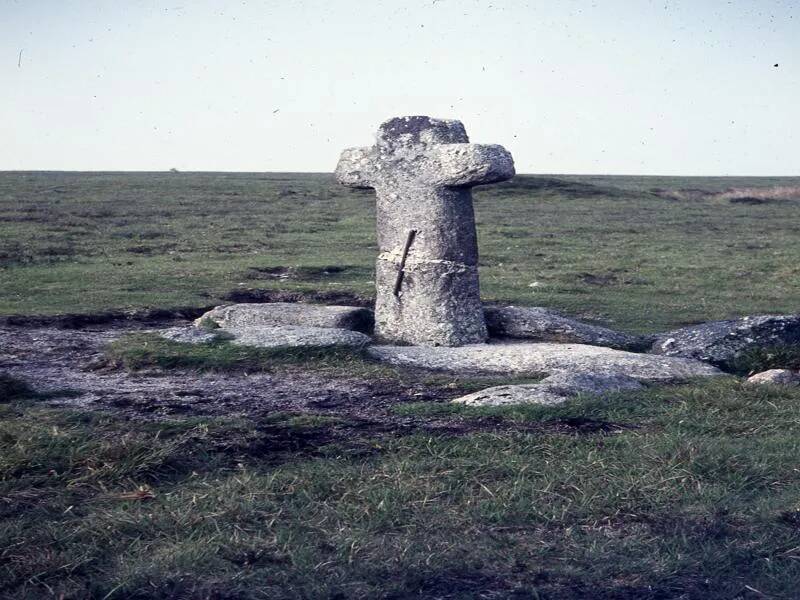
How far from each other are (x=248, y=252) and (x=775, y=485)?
50.9 feet

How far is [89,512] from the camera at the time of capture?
5109mm

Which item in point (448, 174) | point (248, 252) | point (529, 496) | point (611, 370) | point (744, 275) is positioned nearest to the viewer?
point (529, 496)

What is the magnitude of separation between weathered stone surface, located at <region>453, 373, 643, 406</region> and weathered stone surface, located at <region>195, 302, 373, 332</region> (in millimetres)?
3219

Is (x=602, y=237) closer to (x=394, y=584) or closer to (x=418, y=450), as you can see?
(x=418, y=450)

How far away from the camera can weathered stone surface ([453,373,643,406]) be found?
24.2ft

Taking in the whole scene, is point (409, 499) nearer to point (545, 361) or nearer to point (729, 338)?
point (545, 361)

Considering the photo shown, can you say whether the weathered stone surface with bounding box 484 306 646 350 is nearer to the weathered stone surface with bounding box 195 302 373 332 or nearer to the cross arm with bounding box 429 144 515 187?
the weathered stone surface with bounding box 195 302 373 332

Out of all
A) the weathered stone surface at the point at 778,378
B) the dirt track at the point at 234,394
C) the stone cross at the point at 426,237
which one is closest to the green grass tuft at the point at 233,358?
the dirt track at the point at 234,394

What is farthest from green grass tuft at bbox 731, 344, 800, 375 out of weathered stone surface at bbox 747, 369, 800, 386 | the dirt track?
the dirt track

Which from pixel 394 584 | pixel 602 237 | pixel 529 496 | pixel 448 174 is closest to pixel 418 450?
pixel 529 496

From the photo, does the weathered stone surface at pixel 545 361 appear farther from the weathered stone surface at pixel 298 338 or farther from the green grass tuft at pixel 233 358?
the green grass tuft at pixel 233 358

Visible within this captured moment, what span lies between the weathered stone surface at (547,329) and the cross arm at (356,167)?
202 centimetres

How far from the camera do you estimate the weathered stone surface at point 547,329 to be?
10805 mm

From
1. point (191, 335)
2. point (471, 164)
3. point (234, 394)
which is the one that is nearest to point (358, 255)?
point (471, 164)
